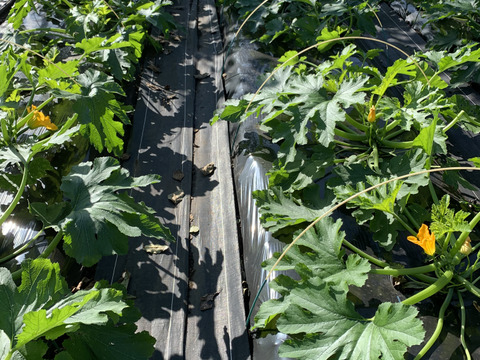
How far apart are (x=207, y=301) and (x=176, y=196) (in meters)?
0.95

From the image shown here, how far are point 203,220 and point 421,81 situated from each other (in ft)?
5.82

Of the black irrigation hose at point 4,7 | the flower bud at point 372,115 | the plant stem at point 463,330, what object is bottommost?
the plant stem at point 463,330

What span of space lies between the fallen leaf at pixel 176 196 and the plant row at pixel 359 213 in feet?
2.29

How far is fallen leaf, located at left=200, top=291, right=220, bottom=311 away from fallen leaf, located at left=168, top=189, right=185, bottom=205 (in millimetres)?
851

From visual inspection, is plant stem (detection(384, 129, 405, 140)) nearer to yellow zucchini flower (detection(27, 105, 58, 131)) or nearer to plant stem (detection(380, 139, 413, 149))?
plant stem (detection(380, 139, 413, 149))

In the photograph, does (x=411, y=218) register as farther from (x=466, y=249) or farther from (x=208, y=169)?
(x=208, y=169)

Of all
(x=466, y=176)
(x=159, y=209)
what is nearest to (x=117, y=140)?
(x=159, y=209)

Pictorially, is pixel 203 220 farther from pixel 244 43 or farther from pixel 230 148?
pixel 244 43

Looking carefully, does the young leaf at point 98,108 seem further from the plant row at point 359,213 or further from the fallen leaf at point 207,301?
the fallen leaf at point 207,301

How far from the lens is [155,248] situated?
292cm

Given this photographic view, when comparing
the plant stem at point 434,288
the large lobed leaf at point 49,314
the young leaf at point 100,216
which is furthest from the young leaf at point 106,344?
the plant stem at point 434,288

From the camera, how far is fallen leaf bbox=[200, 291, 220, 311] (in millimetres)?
2627

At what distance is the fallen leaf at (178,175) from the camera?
11.4 ft

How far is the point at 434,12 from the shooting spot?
14.4 feet
